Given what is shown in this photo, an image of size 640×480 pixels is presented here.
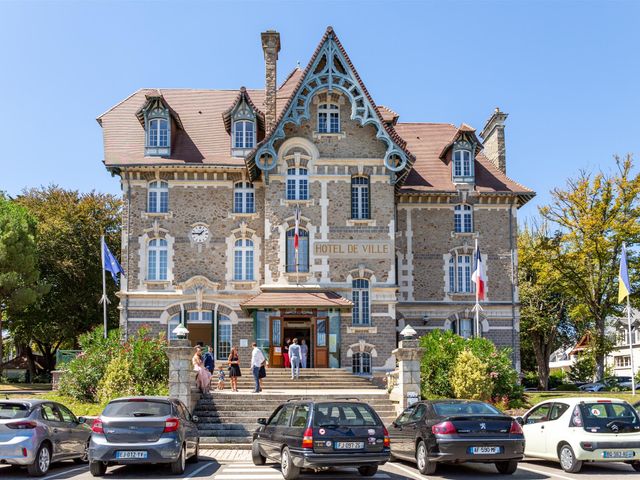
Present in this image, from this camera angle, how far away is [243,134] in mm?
34156

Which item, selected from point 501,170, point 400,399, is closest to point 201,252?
point 400,399

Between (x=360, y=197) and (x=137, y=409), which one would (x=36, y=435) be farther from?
(x=360, y=197)

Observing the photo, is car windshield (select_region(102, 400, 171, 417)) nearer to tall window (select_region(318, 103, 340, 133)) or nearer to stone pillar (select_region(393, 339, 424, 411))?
stone pillar (select_region(393, 339, 424, 411))

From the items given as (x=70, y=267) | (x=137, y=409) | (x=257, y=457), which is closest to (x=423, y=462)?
(x=257, y=457)

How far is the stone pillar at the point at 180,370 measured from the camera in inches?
853

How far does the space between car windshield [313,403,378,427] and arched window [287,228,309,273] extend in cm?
1849

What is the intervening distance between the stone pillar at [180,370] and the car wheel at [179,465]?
289 inches

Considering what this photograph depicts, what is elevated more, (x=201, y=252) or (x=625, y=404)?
(x=201, y=252)

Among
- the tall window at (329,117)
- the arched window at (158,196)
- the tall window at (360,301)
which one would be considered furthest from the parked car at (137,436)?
the tall window at (329,117)

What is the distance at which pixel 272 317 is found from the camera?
104 ft

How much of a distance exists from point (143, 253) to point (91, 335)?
614 centimetres

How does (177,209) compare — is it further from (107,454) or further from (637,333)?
(637,333)

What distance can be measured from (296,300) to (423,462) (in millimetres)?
16736

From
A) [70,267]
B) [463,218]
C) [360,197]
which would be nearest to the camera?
[360,197]
